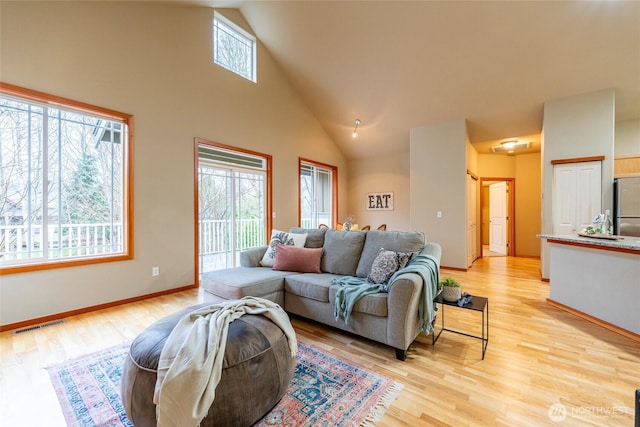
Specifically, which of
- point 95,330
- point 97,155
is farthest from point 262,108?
point 95,330

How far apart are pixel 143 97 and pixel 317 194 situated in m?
3.97

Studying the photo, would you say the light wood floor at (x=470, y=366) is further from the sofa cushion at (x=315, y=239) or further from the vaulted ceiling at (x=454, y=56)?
the vaulted ceiling at (x=454, y=56)

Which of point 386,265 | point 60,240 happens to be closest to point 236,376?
point 386,265

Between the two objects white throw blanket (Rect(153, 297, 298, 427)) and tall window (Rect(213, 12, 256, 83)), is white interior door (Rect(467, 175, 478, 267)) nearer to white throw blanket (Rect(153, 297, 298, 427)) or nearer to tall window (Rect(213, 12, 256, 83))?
tall window (Rect(213, 12, 256, 83))

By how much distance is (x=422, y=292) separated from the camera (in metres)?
2.07

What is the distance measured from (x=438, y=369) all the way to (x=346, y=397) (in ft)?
A: 2.43

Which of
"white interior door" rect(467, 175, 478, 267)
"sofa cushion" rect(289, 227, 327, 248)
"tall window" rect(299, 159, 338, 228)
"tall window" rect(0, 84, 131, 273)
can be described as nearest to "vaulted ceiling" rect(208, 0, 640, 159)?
"white interior door" rect(467, 175, 478, 267)

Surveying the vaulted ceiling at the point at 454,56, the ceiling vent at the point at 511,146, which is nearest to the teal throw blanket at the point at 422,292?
the vaulted ceiling at the point at 454,56

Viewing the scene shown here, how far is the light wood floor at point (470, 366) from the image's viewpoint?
150 cm

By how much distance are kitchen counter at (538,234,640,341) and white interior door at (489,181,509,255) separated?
4095mm

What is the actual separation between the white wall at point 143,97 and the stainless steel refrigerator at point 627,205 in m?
5.58

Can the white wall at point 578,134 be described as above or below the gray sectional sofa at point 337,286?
above

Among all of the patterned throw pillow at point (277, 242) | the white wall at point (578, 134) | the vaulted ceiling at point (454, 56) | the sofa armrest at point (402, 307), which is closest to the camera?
the sofa armrest at point (402, 307)

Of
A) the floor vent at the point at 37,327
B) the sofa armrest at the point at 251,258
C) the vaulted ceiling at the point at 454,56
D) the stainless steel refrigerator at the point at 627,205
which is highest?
the vaulted ceiling at the point at 454,56
